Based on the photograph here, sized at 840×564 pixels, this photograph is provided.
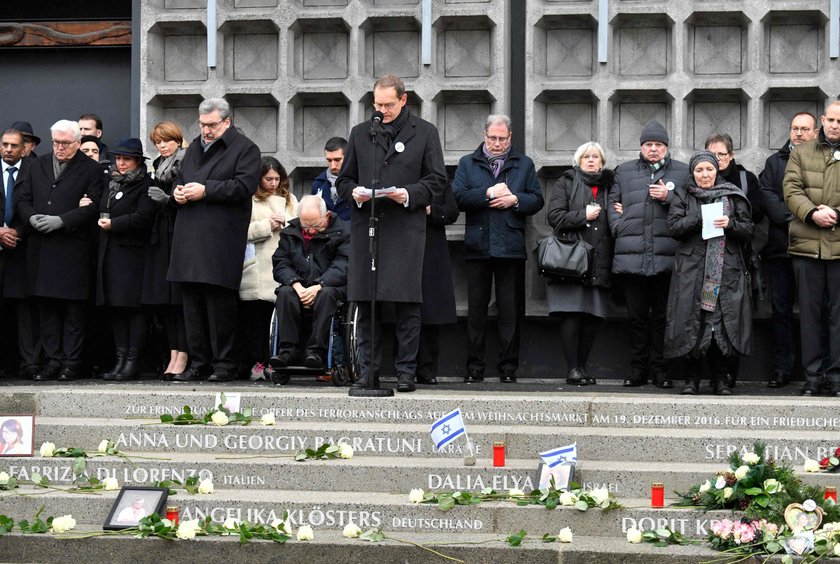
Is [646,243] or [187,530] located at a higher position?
[646,243]

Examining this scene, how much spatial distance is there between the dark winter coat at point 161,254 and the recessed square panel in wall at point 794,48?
4962 mm

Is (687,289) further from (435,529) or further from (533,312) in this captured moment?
(435,529)

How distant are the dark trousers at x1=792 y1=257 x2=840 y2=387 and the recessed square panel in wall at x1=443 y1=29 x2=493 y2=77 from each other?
3468 mm

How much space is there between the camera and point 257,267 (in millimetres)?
10906

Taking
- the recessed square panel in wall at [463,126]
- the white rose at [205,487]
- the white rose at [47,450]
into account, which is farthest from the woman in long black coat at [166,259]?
the white rose at [205,487]

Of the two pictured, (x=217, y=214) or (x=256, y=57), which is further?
(x=256, y=57)

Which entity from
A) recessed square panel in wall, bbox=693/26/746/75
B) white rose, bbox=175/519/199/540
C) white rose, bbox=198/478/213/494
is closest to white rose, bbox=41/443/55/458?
white rose, bbox=198/478/213/494

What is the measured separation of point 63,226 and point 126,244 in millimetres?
501

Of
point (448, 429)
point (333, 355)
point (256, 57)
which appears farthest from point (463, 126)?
point (448, 429)

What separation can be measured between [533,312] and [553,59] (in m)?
2.21

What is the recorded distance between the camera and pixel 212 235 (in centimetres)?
Result: 1047

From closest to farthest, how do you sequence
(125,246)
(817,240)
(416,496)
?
1. (416,496)
2. (817,240)
3. (125,246)

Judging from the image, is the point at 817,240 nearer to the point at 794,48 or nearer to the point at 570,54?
the point at 794,48

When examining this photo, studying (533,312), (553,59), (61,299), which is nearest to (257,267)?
(61,299)
